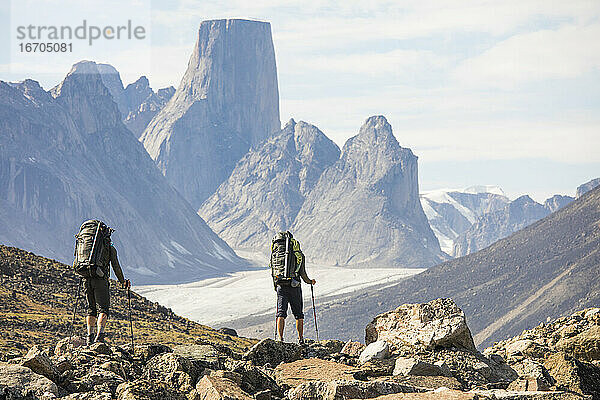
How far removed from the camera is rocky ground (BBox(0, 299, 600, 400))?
1042 centimetres

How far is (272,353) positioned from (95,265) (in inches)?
158

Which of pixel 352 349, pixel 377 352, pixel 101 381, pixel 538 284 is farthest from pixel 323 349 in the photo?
pixel 538 284

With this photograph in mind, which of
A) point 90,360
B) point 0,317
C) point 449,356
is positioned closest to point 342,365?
point 449,356

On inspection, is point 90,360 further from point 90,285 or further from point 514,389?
point 514,389

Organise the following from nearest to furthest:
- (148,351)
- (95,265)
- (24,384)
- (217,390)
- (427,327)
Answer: (217,390)
(24,384)
(148,351)
(427,327)
(95,265)

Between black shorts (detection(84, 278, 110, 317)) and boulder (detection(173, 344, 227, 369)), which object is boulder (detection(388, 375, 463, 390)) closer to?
boulder (detection(173, 344, 227, 369))

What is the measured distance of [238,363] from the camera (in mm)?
12844

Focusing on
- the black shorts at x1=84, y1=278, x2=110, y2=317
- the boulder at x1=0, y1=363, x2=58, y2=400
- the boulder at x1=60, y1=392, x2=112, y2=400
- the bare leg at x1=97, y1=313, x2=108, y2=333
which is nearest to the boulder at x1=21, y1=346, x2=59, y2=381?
the boulder at x1=0, y1=363, x2=58, y2=400

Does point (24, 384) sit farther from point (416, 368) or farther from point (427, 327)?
point (427, 327)

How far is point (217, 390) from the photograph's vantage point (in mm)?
10102

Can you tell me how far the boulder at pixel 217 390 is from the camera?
32.7ft

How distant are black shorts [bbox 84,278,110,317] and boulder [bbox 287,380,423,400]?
249 inches

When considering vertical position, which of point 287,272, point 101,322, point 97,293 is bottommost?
point 101,322

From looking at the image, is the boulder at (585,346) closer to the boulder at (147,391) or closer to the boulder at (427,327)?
the boulder at (427,327)
